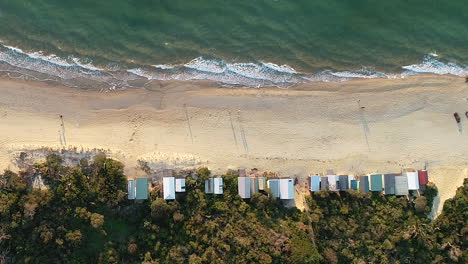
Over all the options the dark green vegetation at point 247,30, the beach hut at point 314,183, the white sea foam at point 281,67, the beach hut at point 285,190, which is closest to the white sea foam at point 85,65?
the dark green vegetation at point 247,30

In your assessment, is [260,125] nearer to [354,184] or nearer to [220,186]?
[220,186]

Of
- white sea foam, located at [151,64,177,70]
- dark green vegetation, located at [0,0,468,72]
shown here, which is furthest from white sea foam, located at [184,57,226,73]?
white sea foam, located at [151,64,177,70]

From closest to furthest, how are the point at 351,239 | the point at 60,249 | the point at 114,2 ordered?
the point at 60,249 → the point at 351,239 → the point at 114,2

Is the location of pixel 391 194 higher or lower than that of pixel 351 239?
higher

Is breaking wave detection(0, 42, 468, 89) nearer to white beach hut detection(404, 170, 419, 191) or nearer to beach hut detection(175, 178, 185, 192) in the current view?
white beach hut detection(404, 170, 419, 191)

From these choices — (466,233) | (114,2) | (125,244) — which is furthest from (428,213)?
(114,2)

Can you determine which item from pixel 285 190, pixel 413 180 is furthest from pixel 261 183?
pixel 413 180

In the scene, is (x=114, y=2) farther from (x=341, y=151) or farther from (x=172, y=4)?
(x=341, y=151)
